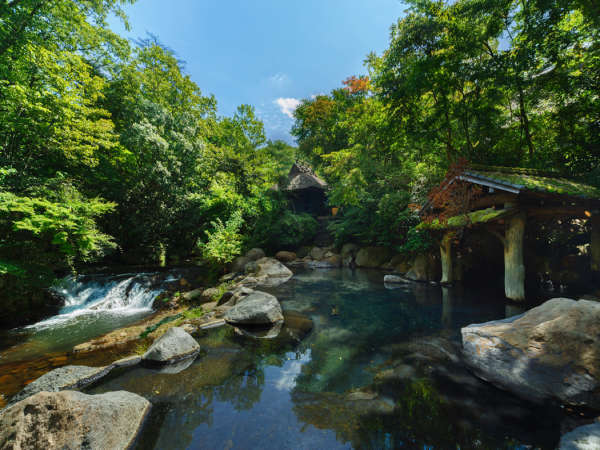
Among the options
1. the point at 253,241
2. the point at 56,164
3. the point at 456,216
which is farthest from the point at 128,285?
the point at 456,216

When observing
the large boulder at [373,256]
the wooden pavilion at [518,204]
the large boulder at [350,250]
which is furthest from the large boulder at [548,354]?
the large boulder at [350,250]

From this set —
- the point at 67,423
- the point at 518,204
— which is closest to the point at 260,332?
the point at 67,423

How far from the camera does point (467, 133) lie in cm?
A: 1016

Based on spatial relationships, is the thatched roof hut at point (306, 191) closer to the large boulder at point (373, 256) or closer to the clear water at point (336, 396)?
the large boulder at point (373, 256)

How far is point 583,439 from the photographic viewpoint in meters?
2.33

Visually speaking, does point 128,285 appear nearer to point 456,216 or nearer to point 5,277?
point 5,277

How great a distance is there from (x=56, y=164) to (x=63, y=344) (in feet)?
26.7

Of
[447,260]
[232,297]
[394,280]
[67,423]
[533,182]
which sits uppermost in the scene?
[533,182]

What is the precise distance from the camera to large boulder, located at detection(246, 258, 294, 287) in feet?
39.3

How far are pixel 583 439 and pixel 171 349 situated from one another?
20.0 feet

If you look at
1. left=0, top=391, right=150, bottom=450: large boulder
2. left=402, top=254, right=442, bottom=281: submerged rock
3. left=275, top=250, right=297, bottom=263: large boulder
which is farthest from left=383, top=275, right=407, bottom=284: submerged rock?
left=0, top=391, right=150, bottom=450: large boulder

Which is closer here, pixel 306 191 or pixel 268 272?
pixel 268 272

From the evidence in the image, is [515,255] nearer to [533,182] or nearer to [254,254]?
[533,182]

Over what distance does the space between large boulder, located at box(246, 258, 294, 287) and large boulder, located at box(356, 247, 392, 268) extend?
5.85m
